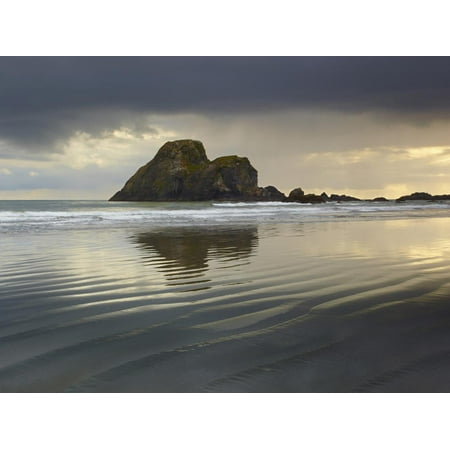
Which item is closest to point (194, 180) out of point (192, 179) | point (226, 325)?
point (192, 179)

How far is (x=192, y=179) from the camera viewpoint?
282 feet

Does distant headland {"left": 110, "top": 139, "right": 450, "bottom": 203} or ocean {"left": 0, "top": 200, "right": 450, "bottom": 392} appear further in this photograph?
distant headland {"left": 110, "top": 139, "right": 450, "bottom": 203}

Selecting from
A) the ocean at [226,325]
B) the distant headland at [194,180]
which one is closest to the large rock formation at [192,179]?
the distant headland at [194,180]

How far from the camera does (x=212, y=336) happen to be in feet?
8.57

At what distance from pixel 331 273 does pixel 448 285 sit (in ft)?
4.13

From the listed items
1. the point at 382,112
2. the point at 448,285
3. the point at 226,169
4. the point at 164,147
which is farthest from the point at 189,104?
the point at 164,147

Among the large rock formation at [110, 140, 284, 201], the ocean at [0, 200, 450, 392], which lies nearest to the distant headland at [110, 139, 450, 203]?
the large rock formation at [110, 140, 284, 201]

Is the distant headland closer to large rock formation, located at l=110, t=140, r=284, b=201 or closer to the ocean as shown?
large rock formation, located at l=110, t=140, r=284, b=201

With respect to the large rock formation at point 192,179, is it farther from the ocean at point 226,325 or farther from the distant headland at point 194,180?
the ocean at point 226,325

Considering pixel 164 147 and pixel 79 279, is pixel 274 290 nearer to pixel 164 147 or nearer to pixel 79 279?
pixel 79 279

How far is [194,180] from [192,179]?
90cm

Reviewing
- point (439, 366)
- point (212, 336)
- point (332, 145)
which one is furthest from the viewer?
point (332, 145)

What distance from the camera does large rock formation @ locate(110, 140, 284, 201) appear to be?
79188 millimetres
